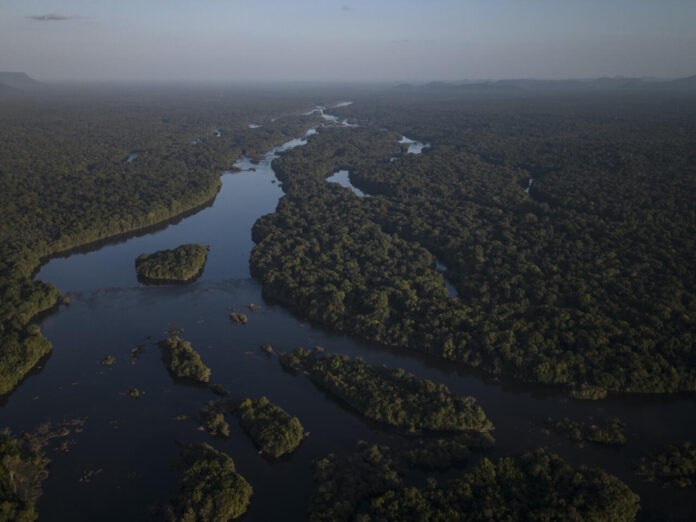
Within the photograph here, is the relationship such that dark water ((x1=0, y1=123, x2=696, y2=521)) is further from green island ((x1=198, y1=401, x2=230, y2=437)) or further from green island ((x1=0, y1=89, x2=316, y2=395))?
green island ((x1=0, y1=89, x2=316, y2=395))

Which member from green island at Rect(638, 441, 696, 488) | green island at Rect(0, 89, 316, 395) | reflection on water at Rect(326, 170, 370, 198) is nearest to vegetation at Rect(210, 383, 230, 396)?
green island at Rect(0, 89, 316, 395)

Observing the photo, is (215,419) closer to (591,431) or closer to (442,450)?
(442,450)

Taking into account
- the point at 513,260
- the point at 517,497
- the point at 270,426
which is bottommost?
the point at 270,426

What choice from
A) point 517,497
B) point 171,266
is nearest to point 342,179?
point 171,266

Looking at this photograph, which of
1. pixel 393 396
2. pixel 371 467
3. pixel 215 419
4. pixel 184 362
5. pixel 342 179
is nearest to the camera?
pixel 371 467

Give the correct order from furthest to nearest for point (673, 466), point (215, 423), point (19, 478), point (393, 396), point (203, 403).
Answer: point (203, 403), point (393, 396), point (215, 423), point (673, 466), point (19, 478)

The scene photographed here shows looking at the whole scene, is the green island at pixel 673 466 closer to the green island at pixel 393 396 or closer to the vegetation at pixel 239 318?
the green island at pixel 393 396
